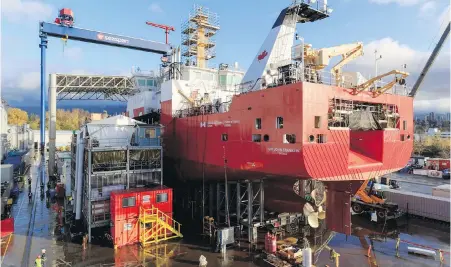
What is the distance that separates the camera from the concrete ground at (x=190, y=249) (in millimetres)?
14070

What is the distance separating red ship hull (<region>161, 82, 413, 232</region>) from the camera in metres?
12.6

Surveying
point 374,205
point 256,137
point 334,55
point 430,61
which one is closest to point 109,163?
point 256,137

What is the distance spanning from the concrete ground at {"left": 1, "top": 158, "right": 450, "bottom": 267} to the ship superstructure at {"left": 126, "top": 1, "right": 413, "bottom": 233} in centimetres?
218

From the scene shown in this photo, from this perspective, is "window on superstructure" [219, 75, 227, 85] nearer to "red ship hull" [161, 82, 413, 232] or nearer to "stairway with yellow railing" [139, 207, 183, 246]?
"red ship hull" [161, 82, 413, 232]

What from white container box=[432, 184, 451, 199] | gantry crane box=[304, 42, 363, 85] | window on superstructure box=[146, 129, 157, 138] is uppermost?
gantry crane box=[304, 42, 363, 85]

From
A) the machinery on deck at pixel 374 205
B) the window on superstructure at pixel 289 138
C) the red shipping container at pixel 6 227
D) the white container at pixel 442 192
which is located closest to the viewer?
the window on superstructure at pixel 289 138

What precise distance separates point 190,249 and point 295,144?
826 centimetres

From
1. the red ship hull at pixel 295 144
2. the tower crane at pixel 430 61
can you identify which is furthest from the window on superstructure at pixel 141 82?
the tower crane at pixel 430 61

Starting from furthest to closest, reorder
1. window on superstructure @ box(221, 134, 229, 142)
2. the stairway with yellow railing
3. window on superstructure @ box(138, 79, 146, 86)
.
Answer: window on superstructure @ box(138, 79, 146, 86), window on superstructure @ box(221, 134, 229, 142), the stairway with yellow railing

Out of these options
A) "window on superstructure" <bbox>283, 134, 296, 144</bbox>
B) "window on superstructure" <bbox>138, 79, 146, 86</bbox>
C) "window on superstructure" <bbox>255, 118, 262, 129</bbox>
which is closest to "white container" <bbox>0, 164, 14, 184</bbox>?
"window on superstructure" <bbox>138, 79, 146, 86</bbox>

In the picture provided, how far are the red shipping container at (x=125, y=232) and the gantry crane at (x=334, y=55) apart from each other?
43.6 ft

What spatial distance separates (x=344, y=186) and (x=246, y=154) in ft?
19.3

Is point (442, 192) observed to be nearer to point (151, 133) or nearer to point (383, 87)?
point (383, 87)

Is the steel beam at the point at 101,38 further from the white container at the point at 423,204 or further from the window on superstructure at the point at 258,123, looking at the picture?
the white container at the point at 423,204
